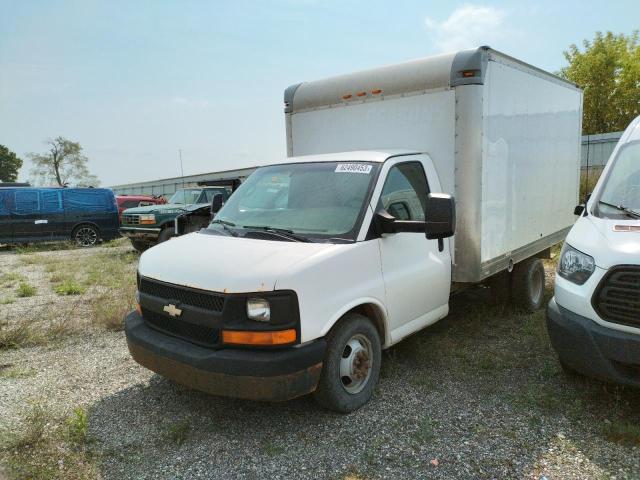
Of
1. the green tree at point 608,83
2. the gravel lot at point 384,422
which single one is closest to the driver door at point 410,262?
the gravel lot at point 384,422

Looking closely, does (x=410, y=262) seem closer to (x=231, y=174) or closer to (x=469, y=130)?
(x=469, y=130)

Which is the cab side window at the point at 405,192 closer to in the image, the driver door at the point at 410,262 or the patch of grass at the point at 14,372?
the driver door at the point at 410,262

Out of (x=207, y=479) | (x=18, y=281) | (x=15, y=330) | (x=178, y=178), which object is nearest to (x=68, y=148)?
(x=178, y=178)

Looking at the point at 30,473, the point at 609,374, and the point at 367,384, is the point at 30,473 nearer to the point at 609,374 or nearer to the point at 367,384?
the point at 367,384

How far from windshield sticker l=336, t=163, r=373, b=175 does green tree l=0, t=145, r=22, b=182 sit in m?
82.2

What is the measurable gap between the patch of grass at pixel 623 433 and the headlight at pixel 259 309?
2.44m

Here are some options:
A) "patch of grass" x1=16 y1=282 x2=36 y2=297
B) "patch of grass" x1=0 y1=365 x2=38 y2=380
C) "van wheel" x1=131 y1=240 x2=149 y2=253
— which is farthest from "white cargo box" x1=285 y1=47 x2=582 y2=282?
"van wheel" x1=131 y1=240 x2=149 y2=253

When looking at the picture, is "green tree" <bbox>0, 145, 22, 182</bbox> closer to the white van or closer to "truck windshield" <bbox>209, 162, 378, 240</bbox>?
"truck windshield" <bbox>209, 162, 378, 240</bbox>

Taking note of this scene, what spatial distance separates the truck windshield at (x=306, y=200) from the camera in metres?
3.86

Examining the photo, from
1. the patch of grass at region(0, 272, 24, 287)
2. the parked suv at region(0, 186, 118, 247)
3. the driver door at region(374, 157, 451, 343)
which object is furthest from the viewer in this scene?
the parked suv at region(0, 186, 118, 247)

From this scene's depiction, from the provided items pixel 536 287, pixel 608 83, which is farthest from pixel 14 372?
pixel 608 83

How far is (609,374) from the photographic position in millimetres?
3334

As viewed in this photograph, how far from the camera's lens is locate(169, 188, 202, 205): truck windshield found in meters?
13.5

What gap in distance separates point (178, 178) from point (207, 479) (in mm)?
43211
